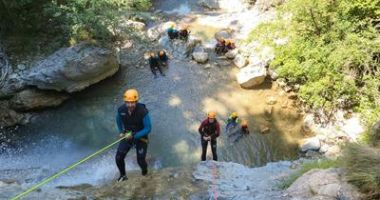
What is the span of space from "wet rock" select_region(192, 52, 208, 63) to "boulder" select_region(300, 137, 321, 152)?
5.24 metres

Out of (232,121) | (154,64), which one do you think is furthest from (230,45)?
(232,121)

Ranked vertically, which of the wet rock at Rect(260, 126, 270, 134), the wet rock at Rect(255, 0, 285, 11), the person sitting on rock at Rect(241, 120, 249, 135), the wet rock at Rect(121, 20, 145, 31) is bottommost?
the wet rock at Rect(260, 126, 270, 134)

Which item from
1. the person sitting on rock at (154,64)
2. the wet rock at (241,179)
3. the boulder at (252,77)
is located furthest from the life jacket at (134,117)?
the person sitting on rock at (154,64)

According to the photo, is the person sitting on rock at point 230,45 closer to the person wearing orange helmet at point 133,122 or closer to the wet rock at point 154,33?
the wet rock at point 154,33

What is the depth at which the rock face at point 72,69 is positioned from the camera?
12.5 m

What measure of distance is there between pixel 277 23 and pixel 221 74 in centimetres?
270

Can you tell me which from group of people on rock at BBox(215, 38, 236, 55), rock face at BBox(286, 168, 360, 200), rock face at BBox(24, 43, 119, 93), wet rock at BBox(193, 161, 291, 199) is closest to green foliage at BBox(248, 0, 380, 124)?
group of people on rock at BBox(215, 38, 236, 55)

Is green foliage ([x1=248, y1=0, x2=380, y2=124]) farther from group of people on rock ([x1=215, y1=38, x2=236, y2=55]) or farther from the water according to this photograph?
group of people on rock ([x1=215, y1=38, x2=236, y2=55])

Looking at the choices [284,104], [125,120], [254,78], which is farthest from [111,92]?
[125,120]

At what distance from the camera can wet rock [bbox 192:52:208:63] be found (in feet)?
48.6

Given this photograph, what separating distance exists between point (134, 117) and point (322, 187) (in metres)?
3.19

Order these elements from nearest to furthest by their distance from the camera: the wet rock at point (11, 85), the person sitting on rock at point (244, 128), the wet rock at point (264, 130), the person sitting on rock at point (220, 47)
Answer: the person sitting on rock at point (244, 128) → the wet rock at point (264, 130) → the wet rock at point (11, 85) → the person sitting on rock at point (220, 47)

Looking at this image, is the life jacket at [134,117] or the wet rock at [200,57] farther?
the wet rock at [200,57]

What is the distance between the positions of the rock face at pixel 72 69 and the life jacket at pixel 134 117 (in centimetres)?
653
